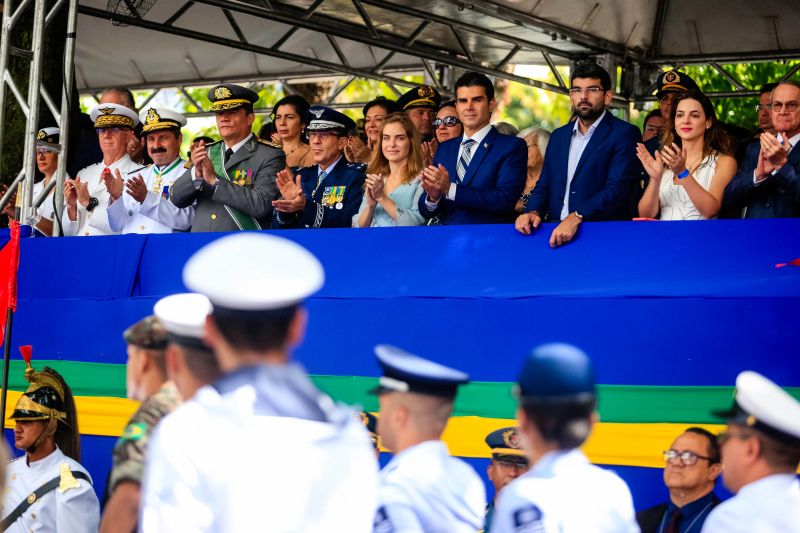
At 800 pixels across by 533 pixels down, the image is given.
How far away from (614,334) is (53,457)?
8.85ft

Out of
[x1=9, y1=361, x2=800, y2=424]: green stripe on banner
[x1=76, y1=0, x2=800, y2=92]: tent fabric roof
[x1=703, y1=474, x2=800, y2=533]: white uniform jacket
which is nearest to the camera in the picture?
[x1=703, y1=474, x2=800, y2=533]: white uniform jacket

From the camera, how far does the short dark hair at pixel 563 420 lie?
302cm

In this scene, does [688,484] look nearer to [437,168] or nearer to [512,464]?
[512,464]

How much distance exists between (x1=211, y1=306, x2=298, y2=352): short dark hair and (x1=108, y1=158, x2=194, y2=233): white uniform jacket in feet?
13.6

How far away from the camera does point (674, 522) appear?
4.66 metres

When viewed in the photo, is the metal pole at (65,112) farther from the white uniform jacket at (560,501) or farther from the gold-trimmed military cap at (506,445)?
the white uniform jacket at (560,501)

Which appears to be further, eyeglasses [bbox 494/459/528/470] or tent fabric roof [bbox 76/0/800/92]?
tent fabric roof [bbox 76/0/800/92]

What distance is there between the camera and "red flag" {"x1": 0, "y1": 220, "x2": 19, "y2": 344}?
653cm

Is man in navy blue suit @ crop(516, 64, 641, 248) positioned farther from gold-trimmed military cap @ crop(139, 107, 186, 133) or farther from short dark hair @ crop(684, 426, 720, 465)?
gold-trimmed military cap @ crop(139, 107, 186, 133)

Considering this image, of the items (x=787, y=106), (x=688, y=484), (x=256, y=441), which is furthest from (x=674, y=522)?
(x=256, y=441)

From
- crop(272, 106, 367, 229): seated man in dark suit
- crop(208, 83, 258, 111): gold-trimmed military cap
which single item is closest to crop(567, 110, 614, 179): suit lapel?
crop(272, 106, 367, 229): seated man in dark suit

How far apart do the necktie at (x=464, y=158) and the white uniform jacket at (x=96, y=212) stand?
2054mm

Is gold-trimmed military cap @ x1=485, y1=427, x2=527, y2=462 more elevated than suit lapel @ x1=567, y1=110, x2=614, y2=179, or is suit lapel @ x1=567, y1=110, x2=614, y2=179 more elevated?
suit lapel @ x1=567, y1=110, x2=614, y2=179

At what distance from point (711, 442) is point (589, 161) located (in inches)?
63.4
